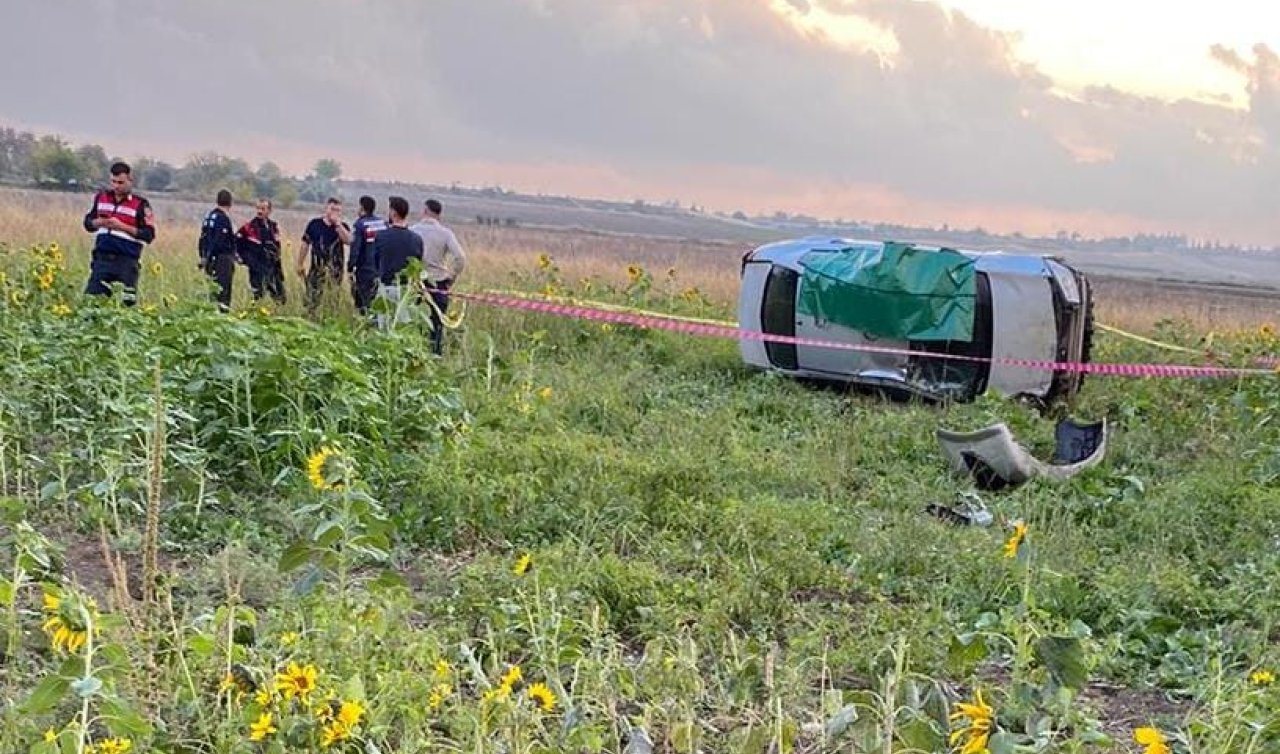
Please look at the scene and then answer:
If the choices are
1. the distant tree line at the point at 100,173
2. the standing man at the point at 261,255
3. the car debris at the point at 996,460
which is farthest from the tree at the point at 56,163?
the car debris at the point at 996,460

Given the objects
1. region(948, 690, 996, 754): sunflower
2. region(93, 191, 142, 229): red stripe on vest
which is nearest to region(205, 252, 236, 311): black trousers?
region(93, 191, 142, 229): red stripe on vest

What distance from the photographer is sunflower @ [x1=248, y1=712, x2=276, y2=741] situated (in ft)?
8.24

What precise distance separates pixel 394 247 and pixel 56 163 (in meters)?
53.8

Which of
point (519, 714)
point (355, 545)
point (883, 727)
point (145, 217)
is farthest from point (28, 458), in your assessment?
point (145, 217)

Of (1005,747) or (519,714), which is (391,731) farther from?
(1005,747)

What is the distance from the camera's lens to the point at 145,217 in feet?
32.1

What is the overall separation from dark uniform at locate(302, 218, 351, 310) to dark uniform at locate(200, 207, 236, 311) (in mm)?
721

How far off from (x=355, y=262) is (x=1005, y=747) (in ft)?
30.5

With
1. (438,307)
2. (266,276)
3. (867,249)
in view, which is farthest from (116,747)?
(266,276)

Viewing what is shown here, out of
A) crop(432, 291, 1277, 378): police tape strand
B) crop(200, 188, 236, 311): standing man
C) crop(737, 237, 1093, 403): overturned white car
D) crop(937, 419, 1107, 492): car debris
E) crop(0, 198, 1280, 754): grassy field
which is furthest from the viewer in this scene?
crop(200, 188, 236, 311): standing man

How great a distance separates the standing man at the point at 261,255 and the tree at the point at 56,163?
48.9m

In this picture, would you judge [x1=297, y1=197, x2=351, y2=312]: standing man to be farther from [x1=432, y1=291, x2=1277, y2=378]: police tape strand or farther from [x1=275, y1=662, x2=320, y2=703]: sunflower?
[x1=275, y1=662, x2=320, y2=703]: sunflower

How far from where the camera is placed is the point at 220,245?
11312 mm

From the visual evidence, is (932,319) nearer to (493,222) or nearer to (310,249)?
(310,249)
